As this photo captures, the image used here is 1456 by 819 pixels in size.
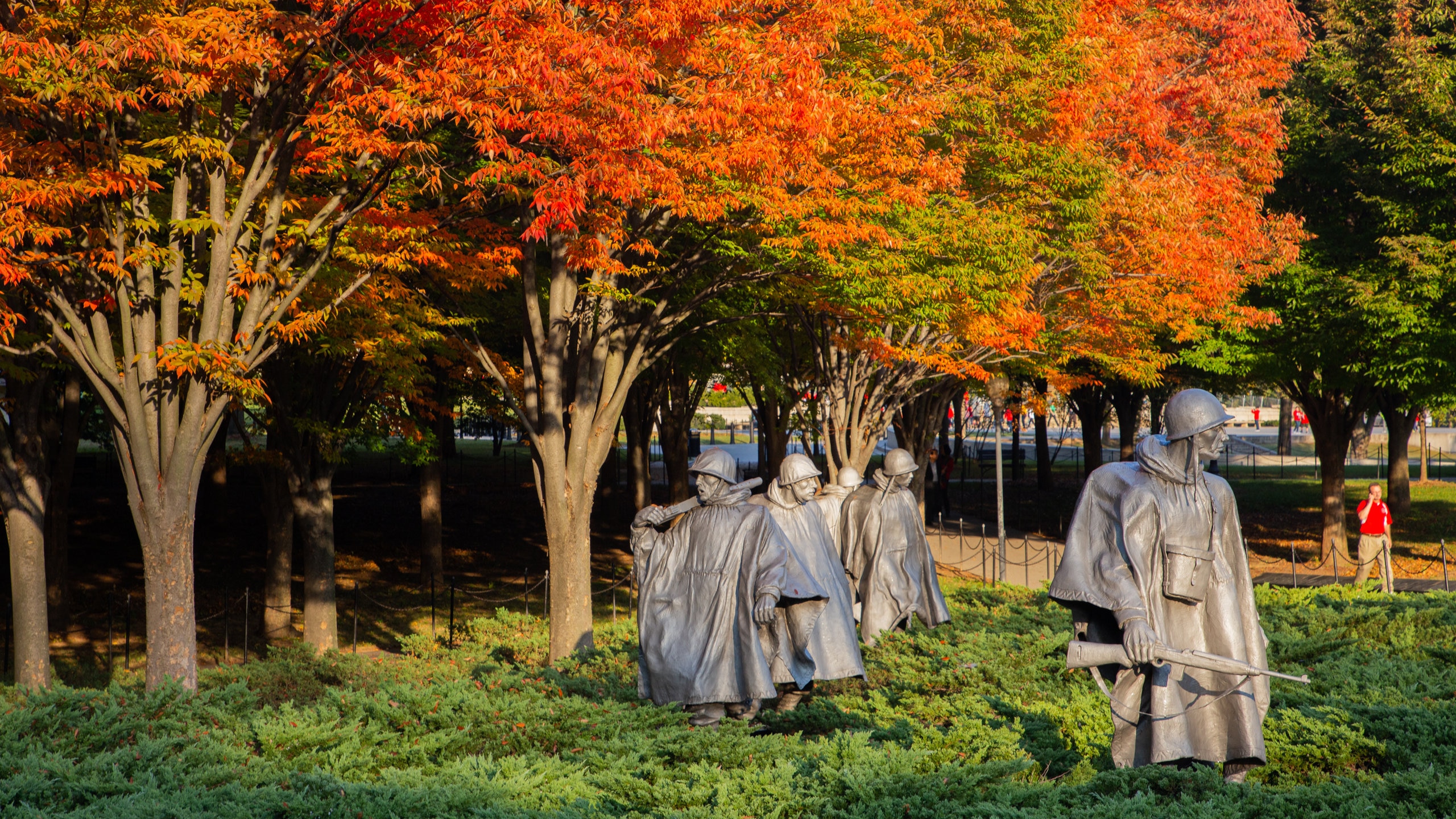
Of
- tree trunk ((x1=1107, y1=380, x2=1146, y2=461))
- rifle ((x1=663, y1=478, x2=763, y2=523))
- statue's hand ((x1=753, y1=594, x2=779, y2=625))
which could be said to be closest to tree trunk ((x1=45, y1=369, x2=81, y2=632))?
rifle ((x1=663, y1=478, x2=763, y2=523))

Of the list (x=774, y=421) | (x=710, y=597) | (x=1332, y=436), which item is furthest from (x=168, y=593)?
(x=1332, y=436)

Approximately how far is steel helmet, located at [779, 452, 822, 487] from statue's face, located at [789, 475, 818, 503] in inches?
1.1

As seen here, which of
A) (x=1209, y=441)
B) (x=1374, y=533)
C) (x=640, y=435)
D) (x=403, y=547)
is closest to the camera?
(x=1209, y=441)

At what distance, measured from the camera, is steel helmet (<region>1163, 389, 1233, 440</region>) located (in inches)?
214

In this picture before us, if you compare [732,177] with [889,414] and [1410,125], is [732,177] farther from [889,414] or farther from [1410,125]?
[1410,125]

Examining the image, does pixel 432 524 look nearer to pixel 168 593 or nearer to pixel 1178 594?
pixel 168 593

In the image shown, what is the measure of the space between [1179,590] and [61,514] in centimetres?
1292

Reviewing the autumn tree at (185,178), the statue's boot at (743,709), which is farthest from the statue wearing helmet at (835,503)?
the autumn tree at (185,178)

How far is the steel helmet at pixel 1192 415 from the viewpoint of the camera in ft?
17.8

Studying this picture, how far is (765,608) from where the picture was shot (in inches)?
292

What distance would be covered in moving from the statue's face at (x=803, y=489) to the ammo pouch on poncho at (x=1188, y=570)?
518 centimetres

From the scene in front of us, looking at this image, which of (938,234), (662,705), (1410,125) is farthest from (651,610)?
(1410,125)

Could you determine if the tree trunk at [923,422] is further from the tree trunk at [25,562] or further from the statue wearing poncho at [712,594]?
the tree trunk at [25,562]

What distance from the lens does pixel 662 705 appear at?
7.32 m
